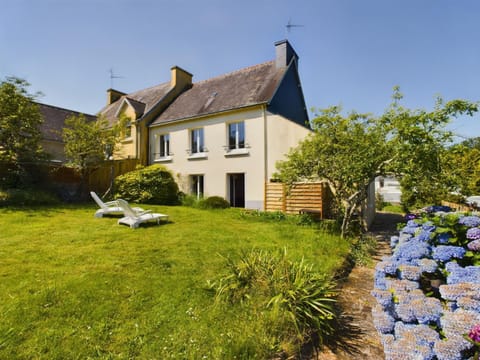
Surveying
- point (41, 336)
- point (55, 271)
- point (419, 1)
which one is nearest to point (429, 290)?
point (41, 336)

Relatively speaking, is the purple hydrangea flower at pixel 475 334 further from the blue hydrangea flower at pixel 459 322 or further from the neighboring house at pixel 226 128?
the neighboring house at pixel 226 128

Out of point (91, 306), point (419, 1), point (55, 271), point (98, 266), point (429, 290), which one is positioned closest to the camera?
point (429, 290)

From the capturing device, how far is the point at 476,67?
25.1 ft

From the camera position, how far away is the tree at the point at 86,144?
13.4m

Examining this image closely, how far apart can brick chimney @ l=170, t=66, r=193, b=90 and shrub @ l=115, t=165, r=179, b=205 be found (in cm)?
787

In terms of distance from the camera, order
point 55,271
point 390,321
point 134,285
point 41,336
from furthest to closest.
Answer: point 55,271 → point 134,285 → point 41,336 → point 390,321

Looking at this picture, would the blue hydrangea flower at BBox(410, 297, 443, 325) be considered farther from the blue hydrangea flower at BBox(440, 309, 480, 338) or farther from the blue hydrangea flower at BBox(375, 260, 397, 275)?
the blue hydrangea flower at BBox(375, 260, 397, 275)

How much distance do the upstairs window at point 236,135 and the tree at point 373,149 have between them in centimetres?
524

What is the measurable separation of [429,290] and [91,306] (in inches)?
170

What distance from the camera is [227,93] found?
15453 millimetres

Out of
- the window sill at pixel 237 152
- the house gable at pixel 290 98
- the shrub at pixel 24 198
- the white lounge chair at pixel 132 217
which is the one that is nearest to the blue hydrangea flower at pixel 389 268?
the white lounge chair at pixel 132 217

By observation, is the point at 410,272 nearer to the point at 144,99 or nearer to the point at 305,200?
the point at 305,200

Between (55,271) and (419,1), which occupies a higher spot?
(419,1)

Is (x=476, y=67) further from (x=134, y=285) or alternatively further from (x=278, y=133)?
(x=134, y=285)
